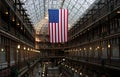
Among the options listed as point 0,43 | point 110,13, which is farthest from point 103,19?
point 0,43

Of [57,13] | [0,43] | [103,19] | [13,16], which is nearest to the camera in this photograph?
[0,43]

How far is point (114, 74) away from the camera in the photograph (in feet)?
102

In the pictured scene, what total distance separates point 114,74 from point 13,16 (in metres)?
14.2

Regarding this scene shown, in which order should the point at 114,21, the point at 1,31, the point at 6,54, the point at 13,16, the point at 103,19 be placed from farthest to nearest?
the point at 103,19 → the point at 114,21 → the point at 13,16 → the point at 6,54 → the point at 1,31

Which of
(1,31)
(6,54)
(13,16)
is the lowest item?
(6,54)

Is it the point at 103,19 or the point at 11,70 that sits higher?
the point at 103,19

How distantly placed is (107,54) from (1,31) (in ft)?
70.9

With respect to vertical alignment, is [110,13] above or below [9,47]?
Answer: above

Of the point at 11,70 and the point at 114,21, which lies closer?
the point at 11,70

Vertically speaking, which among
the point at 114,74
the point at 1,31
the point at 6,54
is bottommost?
the point at 114,74

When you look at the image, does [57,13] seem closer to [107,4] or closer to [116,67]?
[107,4]

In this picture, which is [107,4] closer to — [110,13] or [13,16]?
[110,13]

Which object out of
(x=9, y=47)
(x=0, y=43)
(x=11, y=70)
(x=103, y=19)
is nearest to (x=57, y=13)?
(x=103, y=19)

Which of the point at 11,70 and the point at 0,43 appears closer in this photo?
the point at 11,70
